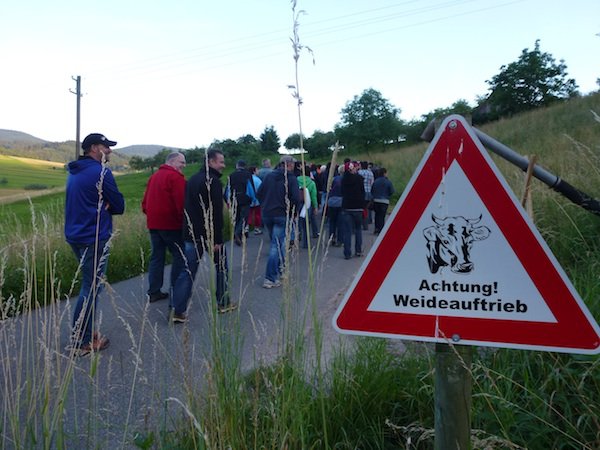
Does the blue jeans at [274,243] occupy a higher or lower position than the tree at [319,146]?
lower

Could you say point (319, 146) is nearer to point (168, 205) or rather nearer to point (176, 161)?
point (176, 161)

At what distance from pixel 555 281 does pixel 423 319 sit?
1.33 ft

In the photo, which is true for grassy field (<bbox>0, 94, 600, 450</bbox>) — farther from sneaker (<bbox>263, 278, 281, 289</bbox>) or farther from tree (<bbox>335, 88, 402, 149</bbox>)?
tree (<bbox>335, 88, 402, 149</bbox>)

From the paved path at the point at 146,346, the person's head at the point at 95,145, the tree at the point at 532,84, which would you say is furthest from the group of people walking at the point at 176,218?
the tree at the point at 532,84

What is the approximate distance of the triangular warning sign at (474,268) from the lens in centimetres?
132

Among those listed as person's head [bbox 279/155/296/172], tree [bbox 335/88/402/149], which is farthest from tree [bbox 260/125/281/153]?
person's head [bbox 279/155/296/172]

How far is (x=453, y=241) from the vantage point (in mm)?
1339

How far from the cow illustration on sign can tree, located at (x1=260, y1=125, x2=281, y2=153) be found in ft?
237

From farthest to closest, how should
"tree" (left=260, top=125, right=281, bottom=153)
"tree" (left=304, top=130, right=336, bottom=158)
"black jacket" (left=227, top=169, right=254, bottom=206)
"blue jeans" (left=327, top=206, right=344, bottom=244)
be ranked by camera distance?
"tree" (left=260, top=125, right=281, bottom=153)
"tree" (left=304, top=130, right=336, bottom=158)
"blue jeans" (left=327, top=206, right=344, bottom=244)
"black jacket" (left=227, top=169, right=254, bottom=206)

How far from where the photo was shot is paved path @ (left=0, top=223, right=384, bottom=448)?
2018 mm

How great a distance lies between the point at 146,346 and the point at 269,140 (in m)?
71.5

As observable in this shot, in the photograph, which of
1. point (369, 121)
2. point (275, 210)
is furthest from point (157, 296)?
point (369, 121)

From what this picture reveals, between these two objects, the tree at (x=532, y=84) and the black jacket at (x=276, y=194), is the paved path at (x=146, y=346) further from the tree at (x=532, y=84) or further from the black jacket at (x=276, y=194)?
the tree at (x=532, y=84)

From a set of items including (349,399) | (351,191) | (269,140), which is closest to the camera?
(349,399)
